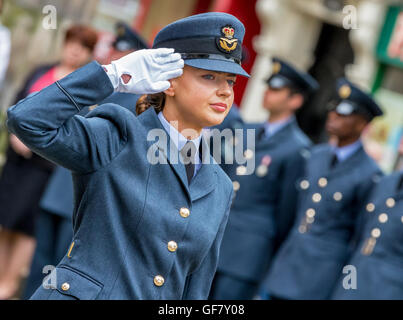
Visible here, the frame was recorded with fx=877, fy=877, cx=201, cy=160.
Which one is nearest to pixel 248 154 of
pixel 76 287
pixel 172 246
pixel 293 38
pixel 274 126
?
pixel 274 126

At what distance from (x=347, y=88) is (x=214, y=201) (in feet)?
11.0

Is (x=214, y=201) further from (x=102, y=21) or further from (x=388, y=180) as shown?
(x=102, y=21)

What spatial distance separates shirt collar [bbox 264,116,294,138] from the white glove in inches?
140

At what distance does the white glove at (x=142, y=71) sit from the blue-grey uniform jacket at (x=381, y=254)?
2.89 meters

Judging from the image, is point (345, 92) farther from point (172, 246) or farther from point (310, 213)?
point (172, 246)

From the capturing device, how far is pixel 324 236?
5707mm

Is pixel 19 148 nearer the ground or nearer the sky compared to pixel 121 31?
nearer the ground

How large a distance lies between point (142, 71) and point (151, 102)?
0.93 feet

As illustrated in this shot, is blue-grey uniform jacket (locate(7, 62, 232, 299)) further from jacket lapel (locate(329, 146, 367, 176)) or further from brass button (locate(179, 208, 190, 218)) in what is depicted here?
jacket lapel (locate(329, 146, 367, 176))

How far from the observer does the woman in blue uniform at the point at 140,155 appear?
2.46 m

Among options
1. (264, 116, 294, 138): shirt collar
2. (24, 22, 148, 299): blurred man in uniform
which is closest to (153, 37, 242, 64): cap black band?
(24, 22, 148, 299): blurred man in uniform

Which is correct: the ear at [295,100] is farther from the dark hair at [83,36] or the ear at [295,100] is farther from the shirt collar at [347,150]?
the dark hair at [83,36]

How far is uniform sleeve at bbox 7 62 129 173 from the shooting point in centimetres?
238
